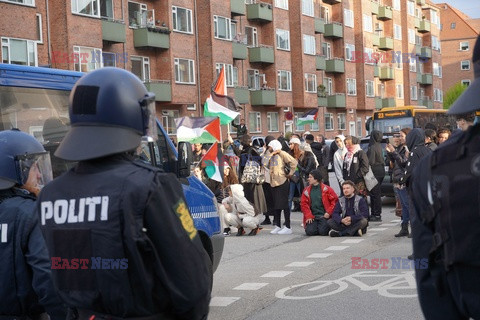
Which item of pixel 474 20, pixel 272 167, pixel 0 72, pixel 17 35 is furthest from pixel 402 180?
pixel 474 20

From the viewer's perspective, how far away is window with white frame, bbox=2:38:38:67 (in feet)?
105

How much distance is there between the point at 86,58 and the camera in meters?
37.7

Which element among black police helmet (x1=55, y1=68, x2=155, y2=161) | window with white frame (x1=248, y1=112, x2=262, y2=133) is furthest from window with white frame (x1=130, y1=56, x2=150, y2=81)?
black police helmet (x1=55, y1=68, x2=155, y2=161)

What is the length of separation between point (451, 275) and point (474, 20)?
121091mm

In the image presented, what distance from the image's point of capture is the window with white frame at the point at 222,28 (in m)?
48.7

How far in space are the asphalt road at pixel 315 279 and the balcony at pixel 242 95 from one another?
35769mm

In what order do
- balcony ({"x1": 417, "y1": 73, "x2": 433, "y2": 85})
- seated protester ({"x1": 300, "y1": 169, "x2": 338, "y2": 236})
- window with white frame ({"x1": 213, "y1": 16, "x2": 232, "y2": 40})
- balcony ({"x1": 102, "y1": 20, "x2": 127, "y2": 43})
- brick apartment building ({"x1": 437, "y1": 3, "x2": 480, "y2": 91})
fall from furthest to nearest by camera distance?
1. brick apartment building ({"x1": 437, "y1": 3, "x2": 480, "y2": 91})
2. balcony ({"x1": 417, "y1": 73, "x2": 433, "y2": 85})
3. window with white frame ({"x1": 213, "y1": 16, "x2": 232, "y2": 40})
4. balcony ({"x1": 102, "y1": 20, "x2": 127, "y2": 43})
5. seated protester ({"x1": 300, "y1": 169, "x2": 338, "y2": 236})

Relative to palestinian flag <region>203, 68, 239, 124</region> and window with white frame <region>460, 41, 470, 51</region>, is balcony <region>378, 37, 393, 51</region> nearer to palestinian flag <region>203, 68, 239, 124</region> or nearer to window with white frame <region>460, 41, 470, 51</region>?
window with white frame <region>460, 41, 470, 51</region>

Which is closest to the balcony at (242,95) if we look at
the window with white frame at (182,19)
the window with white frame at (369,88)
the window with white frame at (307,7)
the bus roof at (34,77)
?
the window with white frame at (182,19)

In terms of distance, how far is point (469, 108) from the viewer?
100 inches

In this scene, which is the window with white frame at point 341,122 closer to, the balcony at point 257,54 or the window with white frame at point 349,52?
the window with white frame at point 349,52

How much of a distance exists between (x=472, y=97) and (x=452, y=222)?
0.40m

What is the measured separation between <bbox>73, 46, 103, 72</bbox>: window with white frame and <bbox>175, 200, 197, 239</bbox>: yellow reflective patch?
3495cm

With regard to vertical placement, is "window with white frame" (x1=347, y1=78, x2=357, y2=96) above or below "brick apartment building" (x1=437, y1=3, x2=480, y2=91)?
below
